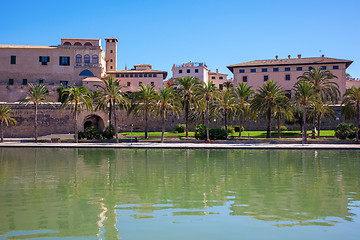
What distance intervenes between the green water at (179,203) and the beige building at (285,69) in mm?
56104

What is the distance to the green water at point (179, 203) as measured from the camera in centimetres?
914

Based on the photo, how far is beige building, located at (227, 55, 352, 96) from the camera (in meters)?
72.4

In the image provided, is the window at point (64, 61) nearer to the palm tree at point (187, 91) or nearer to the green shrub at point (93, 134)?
the green shrub at point (93, 134)

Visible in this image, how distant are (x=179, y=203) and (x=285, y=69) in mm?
67567

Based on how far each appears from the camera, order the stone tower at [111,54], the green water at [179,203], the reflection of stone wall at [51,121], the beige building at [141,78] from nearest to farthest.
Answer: the green water at [179,203] < the reflection of stone wall at [51,121] < the beige building at [141,78] < the stone tower at [111,54]

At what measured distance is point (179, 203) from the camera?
1211 centimetres

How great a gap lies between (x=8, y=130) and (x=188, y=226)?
5554 centimetres

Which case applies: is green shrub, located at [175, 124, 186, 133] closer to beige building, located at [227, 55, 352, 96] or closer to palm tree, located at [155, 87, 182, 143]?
palm tree, located at [155, 87, 182, 143]

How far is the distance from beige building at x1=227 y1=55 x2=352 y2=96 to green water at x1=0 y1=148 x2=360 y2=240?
56.1 m

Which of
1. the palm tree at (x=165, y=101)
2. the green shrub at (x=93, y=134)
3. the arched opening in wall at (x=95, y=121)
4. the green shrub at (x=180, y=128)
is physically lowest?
the green shrub at (x=93, y=134)

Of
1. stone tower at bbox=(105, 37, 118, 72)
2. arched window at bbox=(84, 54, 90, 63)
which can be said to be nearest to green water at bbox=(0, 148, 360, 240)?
arched window at bbox=(84, 54, 90, 63)

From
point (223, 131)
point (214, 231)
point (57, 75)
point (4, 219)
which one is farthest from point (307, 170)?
point (57, 75)

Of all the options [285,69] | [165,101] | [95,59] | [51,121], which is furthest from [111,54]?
[165,101]

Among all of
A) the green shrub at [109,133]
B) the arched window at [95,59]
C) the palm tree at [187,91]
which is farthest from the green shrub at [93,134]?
the arched window at [95,59]
